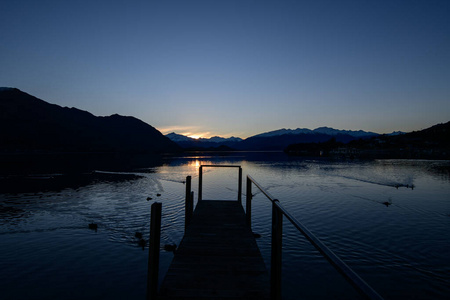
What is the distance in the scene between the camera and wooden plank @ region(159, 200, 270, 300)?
15.4 ft

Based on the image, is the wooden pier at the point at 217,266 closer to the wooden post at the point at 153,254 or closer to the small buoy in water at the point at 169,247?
the wooden post at the point at 153,254

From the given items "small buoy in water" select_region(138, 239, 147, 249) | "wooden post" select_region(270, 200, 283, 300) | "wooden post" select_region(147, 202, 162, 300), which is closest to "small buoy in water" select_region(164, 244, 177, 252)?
"small buoy in water" select_region(138, 239, 147, 249)

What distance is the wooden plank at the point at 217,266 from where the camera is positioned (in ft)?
15.4

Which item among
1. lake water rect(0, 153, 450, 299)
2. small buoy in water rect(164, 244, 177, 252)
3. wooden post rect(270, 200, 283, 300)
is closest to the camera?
wooden post rect(270, 200, 283, 300)

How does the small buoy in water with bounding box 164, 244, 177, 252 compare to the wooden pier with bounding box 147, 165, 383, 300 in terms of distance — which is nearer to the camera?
the wooden pier with bounding box 147, 165, 383, 300

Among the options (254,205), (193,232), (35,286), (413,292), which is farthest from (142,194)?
(413,292)

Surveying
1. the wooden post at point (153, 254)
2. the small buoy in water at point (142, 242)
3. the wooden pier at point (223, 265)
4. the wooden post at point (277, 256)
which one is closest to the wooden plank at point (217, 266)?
the wooden pier at point (223, 265)

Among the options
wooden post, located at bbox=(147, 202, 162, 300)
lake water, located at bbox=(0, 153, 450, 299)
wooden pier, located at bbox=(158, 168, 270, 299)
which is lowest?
lake water, located at bbox=(0, 153, 450, 299)

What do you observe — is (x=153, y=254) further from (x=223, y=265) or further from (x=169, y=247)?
(x=169, y=247)

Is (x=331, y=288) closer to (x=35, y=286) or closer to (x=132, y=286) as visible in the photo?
(x=132, y=286)

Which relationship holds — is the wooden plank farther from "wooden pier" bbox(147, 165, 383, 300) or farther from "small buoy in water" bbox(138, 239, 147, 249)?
"small buoy in water" bbox(138, 239, 147, 249)

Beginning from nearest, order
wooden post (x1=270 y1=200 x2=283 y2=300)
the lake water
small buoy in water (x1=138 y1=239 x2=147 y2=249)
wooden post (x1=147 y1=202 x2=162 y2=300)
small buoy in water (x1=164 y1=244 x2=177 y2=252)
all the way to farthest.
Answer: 1. wooden post (x1=270 y1=200 x2=283 y2=300)
2. wooden post (x1=147 y1=202 x2=162 y2=300)
3. the lake water
4. small buoy in water (x1=164 y1=244 x2=177 y2=252)
5. small buoy in water (x1=138 y1=239 x2=147 y2=249)

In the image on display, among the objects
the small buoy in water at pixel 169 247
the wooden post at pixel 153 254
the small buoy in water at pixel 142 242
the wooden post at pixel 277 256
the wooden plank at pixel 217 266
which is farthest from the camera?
the small buoy in water at pixel 142 242

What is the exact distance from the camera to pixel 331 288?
8383mm
